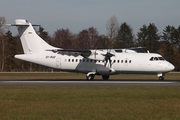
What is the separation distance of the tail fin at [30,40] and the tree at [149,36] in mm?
71670

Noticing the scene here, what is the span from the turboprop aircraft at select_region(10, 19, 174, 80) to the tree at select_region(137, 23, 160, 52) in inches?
2813

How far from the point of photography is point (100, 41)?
374ft

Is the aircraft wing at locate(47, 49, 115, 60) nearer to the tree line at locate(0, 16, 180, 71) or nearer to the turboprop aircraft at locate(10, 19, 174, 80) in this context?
the turboprop aircraft at locate(10, 19, 174, 80)

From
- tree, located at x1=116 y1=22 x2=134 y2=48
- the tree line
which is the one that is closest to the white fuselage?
the tree line

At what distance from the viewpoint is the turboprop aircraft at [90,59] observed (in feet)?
127
